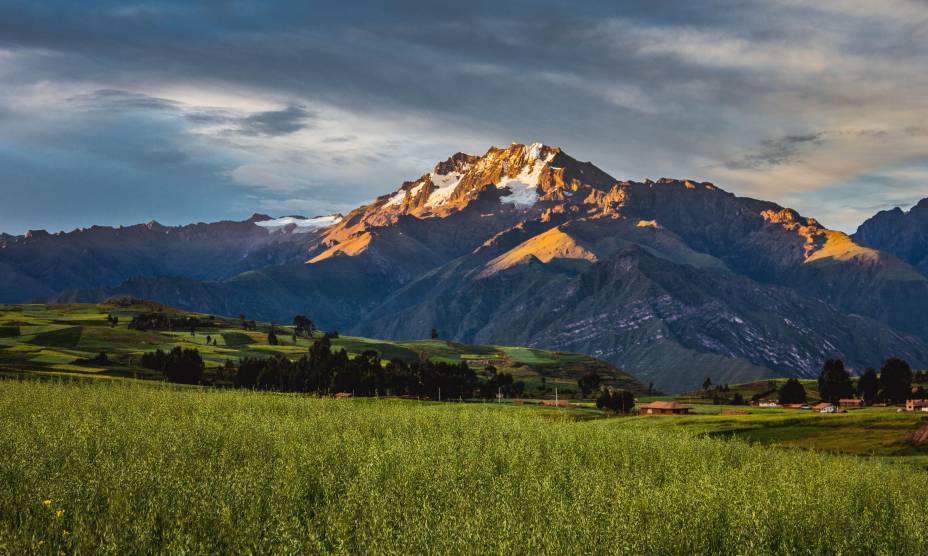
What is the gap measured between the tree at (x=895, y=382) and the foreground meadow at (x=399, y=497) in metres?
166

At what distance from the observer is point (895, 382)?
633 feet

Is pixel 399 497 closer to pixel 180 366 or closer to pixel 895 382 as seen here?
pixel 180 366

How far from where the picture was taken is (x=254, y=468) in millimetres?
36094

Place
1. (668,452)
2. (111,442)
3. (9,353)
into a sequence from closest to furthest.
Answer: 1. (111,442)
2. (668,452)
3. (9,353)

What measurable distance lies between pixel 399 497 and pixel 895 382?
195 metres

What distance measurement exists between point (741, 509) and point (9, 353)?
192m

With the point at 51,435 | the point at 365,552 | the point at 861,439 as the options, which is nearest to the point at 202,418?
the point at 51,435

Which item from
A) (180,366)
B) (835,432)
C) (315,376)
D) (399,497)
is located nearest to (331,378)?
(315,376)

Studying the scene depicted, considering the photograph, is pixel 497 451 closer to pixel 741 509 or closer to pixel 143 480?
pixel 741 509

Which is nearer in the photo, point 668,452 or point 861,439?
point 668,452

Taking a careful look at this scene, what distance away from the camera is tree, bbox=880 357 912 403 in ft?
634

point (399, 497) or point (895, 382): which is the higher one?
point (399, 497)

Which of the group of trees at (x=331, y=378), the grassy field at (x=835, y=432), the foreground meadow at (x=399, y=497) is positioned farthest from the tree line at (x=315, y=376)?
the foreground meadow at (x=399, y=497)

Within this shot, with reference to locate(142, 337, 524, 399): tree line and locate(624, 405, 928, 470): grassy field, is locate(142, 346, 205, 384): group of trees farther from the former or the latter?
locate(624, 405, 928, 470): grassy field
